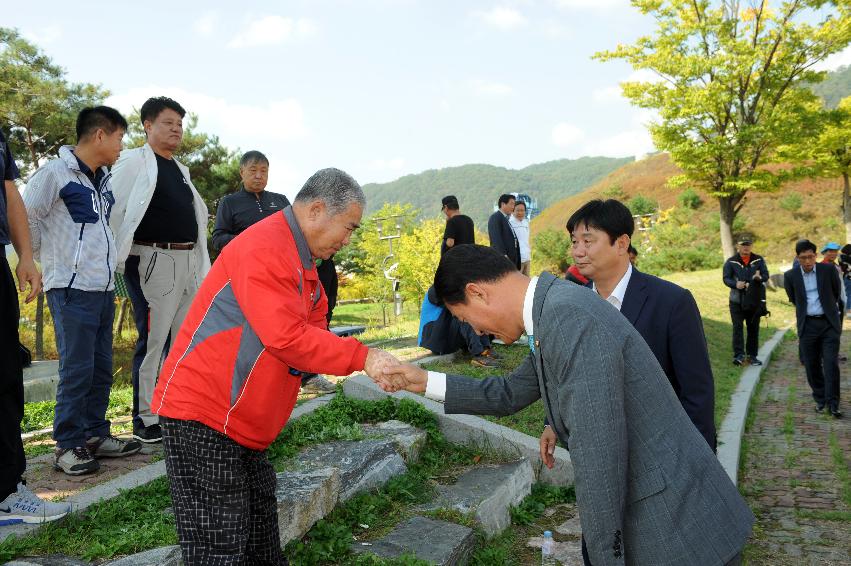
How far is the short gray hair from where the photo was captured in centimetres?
262

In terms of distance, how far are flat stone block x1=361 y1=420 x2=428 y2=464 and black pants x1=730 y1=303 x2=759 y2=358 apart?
7984 millimetres

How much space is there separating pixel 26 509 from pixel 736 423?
22.1 feet

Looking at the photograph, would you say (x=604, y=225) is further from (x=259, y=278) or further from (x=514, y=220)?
(x=514, y=220)

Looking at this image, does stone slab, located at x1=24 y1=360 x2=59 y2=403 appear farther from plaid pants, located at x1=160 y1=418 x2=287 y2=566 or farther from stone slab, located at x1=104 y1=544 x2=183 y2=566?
plaid pants, located at x1=160 y1=418 x2=287 y2=566

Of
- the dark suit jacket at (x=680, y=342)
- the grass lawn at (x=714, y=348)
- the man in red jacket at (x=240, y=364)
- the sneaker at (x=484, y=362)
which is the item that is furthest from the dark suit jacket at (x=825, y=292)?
the man in red jacket at (x=240, y=364)

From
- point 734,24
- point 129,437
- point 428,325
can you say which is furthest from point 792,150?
point 129,437

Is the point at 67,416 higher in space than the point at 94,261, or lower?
lower

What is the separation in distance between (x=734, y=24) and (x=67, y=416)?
25.3 m

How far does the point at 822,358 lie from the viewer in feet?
27.6

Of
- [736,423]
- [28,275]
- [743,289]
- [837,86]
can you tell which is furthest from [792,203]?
[837,86]

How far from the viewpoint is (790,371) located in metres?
11.3

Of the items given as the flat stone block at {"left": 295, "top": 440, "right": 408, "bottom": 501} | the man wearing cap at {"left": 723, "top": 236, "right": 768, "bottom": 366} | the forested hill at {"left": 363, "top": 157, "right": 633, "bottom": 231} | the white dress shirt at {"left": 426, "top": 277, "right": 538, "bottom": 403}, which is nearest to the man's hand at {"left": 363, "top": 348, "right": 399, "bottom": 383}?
the white dress shirt at {"left": 426, "top": 277, "right": 538, "bottom": 403}

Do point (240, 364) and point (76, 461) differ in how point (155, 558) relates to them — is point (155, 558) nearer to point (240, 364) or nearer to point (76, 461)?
point (240, 364)

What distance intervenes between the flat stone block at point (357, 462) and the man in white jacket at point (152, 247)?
1.12 meters
